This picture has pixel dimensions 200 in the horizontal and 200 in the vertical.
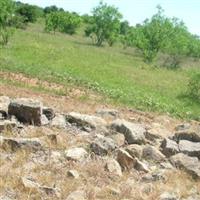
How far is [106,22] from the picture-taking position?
264 ft

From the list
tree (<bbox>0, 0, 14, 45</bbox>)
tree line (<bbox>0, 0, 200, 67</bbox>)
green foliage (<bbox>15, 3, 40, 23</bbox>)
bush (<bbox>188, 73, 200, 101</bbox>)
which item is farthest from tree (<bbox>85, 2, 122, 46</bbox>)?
bush (<bbox>188, 73, 200, 101</bbox>)

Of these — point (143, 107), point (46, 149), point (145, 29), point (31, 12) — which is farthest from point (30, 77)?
point (31, 12)

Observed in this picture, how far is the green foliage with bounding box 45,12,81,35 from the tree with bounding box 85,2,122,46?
13.7 ft

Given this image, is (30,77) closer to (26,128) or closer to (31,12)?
(26,128)

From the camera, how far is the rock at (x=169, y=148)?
38.9 feet

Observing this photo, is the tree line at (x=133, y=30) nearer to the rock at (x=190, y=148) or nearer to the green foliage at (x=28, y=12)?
the green foliage at (x=28, y=12)

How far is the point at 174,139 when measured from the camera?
13.2 m

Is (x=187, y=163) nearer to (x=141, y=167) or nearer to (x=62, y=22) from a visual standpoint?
(x=141, y=167)

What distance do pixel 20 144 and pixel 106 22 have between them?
71.3m

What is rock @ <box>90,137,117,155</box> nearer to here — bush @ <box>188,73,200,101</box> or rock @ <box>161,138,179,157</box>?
rock @ <box>161,138,179,157</box>

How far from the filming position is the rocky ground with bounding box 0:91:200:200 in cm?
910

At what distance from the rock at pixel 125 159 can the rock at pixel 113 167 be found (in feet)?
0.65

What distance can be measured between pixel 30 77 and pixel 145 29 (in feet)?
155

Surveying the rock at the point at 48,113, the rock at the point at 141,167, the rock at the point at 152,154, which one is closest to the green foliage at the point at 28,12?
the rock at the point at 48,113
